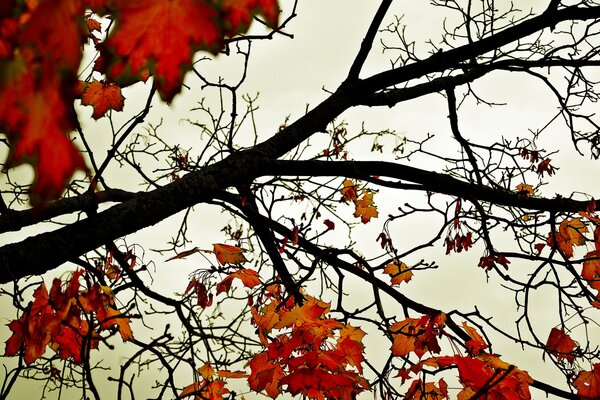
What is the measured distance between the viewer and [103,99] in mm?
3137

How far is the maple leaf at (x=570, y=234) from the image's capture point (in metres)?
3.12

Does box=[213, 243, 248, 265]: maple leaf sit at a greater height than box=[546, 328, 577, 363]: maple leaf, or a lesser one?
greater

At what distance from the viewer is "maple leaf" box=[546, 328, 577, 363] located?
288 centimetres

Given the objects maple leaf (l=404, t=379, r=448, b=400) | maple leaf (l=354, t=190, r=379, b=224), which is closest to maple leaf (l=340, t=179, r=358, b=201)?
maple leaf (l=354, t=190, r=379, b=224)

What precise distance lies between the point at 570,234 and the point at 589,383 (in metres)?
0.88

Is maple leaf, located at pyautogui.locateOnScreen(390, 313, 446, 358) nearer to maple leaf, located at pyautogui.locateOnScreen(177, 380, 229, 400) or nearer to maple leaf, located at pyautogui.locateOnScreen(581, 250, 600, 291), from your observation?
maple leaf, located at pyautogui.locateOnScreen(177, 380, 229, 400)

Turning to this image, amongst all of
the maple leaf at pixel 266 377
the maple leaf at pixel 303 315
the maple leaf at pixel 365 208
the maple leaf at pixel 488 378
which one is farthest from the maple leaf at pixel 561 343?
the maple leaf at pixel 365 208

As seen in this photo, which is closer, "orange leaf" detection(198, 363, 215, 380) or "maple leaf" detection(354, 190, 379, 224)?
"orange leaf" detection(198, 363, 215, 380)

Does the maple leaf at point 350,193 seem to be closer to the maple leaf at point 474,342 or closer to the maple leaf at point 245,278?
the maple leaf at point 245,278

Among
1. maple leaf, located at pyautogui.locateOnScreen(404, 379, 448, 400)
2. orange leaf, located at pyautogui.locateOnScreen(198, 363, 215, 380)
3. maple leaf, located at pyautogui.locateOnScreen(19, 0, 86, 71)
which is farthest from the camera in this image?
orange leaf, located at pyautogui.locateOnScreen(198, 363, 215, 380)

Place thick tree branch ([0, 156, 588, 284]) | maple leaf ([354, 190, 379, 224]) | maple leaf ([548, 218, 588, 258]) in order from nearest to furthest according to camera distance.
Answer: thick tree branch ([0, 156, 588, 284]), maple leaf ([548, 218, 588, 258]), maple leaf ([354, 190, 379, 224])

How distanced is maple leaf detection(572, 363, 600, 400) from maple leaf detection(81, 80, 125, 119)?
2.98 metres

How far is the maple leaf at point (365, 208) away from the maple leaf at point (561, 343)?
210cm

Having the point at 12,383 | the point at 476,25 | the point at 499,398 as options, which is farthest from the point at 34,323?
the point at 476,25
